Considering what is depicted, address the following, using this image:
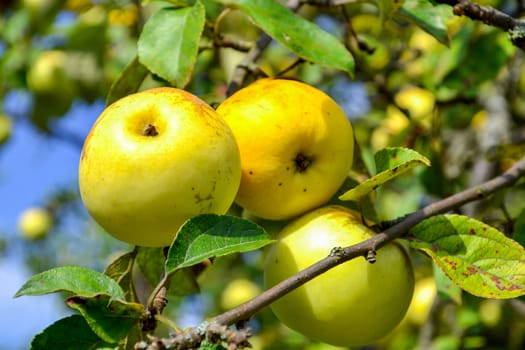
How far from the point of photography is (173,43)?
108 centimetres

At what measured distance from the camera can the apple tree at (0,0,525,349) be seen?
841 mm

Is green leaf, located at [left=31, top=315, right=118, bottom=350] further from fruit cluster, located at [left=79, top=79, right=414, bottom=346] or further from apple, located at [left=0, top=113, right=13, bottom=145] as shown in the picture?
apple, located at [left=0, top=113, right=13, bottom=145]

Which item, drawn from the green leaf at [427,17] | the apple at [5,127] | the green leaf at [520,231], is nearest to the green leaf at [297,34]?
the green leaf at [427,17]

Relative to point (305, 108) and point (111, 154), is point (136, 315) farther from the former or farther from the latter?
point (305, 108)

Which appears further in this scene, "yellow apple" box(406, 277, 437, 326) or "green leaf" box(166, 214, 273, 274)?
"yellow apple" box(406, 277, 437, 326)

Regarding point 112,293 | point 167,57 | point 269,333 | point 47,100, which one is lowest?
point 269,333

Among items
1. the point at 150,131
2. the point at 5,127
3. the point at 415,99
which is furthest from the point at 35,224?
the point at 150,131

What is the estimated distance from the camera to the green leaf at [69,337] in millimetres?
848

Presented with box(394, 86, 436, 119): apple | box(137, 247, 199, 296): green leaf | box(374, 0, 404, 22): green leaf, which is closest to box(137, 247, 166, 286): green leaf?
box(137, 247, 199, 296): green leaf

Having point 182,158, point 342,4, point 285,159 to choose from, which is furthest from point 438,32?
point 182,158

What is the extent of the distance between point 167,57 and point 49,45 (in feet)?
6.73

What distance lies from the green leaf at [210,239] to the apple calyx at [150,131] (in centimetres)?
12

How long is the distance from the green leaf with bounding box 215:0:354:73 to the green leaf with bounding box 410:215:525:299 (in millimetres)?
262

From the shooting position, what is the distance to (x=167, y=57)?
1066mm
